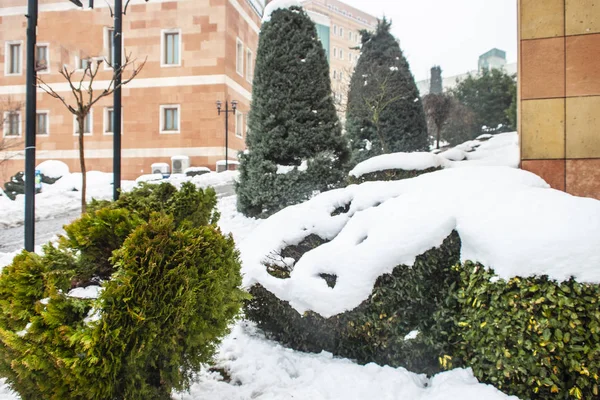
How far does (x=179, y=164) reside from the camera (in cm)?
1515

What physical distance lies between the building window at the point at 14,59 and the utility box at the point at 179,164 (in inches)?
229

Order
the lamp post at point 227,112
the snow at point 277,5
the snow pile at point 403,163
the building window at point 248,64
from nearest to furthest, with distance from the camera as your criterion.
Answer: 1. the snow pile at point 403,163
2. the snow at point 277,5
3. the lamp post at point 227,112
4. the building window at point 248,64

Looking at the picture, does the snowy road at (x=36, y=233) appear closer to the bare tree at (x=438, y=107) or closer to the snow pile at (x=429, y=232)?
the snow pile at (x=429, y=232)

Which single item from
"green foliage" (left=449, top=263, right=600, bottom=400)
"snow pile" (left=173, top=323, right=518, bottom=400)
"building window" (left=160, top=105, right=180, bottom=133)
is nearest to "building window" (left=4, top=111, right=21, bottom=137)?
"building window" (left=160, top=105, right=180, bottom=133)

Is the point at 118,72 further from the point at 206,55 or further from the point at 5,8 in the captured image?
the point at 206,55

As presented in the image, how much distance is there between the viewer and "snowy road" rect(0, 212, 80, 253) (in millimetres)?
7055

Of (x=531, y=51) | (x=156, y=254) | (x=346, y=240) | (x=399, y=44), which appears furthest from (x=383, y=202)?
(x=399, y=44)

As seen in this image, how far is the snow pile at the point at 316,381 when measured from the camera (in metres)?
2.76

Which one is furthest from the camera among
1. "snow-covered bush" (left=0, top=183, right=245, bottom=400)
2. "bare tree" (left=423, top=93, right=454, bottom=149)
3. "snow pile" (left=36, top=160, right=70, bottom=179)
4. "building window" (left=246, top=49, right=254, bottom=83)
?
"bare tree" (left=423, top=93, right=454, bottom=149)

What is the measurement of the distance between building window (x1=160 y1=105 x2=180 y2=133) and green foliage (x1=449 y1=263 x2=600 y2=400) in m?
14.7

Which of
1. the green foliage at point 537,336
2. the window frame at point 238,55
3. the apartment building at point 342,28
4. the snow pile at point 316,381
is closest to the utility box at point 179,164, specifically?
the window frame at point 238,55

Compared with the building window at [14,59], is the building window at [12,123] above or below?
below

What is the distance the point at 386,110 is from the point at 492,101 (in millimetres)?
13716

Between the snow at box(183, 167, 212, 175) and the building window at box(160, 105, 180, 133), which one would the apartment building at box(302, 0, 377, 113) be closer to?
the building window at box(160, 105, 180, 133)
